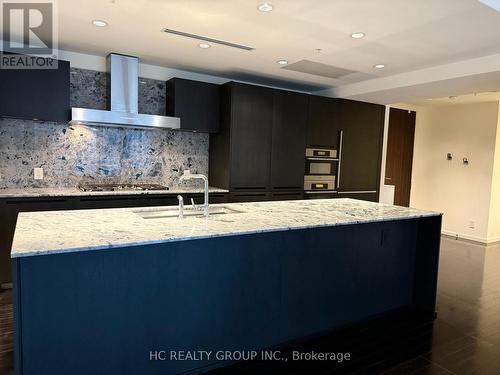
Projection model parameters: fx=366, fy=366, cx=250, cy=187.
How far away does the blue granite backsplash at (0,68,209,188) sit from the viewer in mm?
3963

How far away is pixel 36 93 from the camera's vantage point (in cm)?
368

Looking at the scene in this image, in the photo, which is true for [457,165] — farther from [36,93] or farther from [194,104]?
[36,93]

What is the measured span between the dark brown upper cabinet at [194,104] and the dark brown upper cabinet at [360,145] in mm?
1940

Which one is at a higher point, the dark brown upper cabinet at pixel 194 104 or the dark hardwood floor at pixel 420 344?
the dark brown upper cabinet at pixel 194 104

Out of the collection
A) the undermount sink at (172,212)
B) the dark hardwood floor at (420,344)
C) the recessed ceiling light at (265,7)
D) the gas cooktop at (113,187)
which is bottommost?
the dark hardwood floor at (420,344)

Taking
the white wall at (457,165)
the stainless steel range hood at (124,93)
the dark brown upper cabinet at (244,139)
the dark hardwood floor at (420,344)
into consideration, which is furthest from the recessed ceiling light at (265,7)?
the white wall at (457,165)

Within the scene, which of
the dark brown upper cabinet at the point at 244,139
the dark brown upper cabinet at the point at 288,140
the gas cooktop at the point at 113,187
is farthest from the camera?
the dark brown upper cabinet at the point at 288,140

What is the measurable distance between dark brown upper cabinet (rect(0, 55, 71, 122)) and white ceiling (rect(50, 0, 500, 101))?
393 millimetres

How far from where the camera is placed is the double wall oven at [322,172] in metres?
5.22

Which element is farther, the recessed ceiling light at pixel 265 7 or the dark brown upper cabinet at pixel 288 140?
the dark brown upper cabinet at pixel 288 140

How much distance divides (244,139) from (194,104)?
0.76 m

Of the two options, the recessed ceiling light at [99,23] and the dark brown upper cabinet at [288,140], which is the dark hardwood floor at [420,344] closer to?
the dark brown upper cabinet at [288,140]

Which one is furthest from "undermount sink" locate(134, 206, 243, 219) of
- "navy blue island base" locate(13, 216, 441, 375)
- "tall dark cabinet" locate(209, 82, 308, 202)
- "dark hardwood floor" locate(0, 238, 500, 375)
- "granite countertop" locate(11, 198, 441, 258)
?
"tall dark cabinet" locate(209, 82, 308, 202)

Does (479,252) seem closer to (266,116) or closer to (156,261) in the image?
(266,116)
